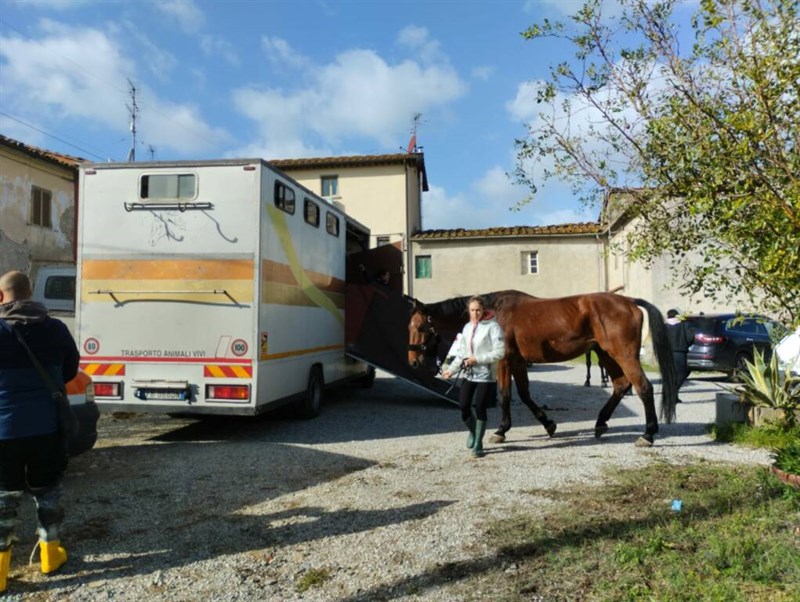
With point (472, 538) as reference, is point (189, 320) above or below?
above

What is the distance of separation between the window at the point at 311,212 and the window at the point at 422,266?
1962cm

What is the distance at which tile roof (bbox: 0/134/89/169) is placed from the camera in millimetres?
19938

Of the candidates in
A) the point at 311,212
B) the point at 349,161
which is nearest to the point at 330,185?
the point at 349,161

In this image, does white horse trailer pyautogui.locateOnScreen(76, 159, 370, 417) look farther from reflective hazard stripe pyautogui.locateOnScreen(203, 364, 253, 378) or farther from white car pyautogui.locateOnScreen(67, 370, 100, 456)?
white car pyautogui.locateOnScreen(67, 370, 100, 456)

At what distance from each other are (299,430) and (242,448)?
1196mm

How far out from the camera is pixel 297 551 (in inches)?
157

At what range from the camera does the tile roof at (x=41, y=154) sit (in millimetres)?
19938

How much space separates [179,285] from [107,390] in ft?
4.67

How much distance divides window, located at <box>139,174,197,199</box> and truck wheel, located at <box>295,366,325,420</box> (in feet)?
9.47

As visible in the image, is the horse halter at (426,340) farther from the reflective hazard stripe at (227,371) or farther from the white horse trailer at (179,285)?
the reflective hazard stripe at (227,371)

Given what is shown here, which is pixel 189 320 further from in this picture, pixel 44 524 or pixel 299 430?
pixel 44 524

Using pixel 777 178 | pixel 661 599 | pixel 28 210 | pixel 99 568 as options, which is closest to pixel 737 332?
pixel 777 178

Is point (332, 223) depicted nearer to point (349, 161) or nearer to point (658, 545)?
point (658, 545)

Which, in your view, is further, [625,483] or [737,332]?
[737,332]
